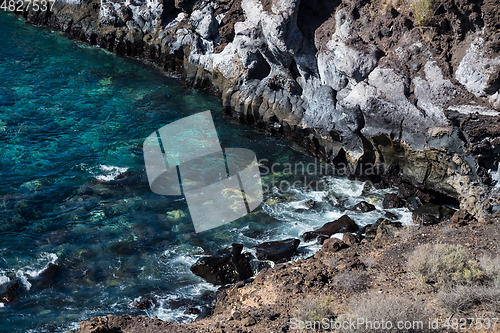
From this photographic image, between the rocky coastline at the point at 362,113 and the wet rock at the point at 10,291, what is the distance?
3035 mm

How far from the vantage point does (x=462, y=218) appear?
1127cm

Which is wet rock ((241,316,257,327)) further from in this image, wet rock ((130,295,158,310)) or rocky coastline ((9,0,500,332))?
wet rock ((130,295,158,310))

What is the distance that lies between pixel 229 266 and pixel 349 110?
686cm

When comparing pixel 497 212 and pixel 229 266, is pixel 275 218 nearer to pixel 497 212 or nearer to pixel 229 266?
pixel 229 266

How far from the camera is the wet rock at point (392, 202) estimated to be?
13.1 meters

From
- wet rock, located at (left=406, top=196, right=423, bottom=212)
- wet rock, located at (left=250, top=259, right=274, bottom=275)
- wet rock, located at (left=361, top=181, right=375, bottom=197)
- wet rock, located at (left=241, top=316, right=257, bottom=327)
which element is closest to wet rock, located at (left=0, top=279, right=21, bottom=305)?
wet rock, located at (left=250, top=259, right=274, bottom=275)

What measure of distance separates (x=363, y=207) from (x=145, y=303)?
675 centimetres

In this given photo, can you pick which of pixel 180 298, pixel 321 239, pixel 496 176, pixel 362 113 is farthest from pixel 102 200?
pixel 496 176

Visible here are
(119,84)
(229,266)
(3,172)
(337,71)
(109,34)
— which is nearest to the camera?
(229,266)

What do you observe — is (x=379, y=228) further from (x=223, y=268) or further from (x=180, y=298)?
(x=180, y=298)

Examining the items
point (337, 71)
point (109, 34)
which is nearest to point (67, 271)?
point (337, 71)

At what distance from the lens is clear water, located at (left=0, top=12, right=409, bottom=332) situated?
10.1 metres

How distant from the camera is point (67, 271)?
10.6 metres

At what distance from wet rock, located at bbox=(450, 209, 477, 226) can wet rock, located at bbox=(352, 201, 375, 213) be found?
7.52ft
